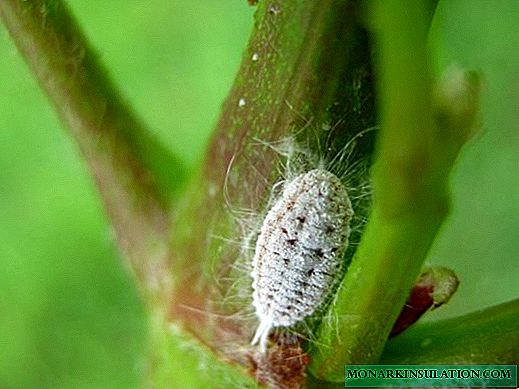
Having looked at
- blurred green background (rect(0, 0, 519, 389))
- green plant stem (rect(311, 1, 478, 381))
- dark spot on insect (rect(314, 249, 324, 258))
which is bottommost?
blurred green background (rect(0, 0, 519, 389))

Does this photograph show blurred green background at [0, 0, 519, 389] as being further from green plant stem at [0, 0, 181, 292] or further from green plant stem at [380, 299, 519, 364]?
green plant stem at [380, 299, 519, 364]

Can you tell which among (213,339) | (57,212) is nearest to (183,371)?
(213,339)

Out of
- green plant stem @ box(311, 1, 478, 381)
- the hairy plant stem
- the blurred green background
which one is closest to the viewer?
green plant stem @ box(311, 1, 478, 381)

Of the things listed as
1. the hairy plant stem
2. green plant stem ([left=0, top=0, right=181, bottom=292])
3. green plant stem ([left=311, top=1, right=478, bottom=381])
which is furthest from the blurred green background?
green plant stem ([left=311, top=1, right=478, bottom=381])

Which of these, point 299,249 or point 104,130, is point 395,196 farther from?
point 104,130

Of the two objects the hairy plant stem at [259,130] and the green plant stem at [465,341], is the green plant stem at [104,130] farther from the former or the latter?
the green plant stem at [465,341]

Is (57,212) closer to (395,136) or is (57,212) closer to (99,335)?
(99,335)

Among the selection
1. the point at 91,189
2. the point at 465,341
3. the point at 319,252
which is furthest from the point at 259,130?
the point at 91,189
